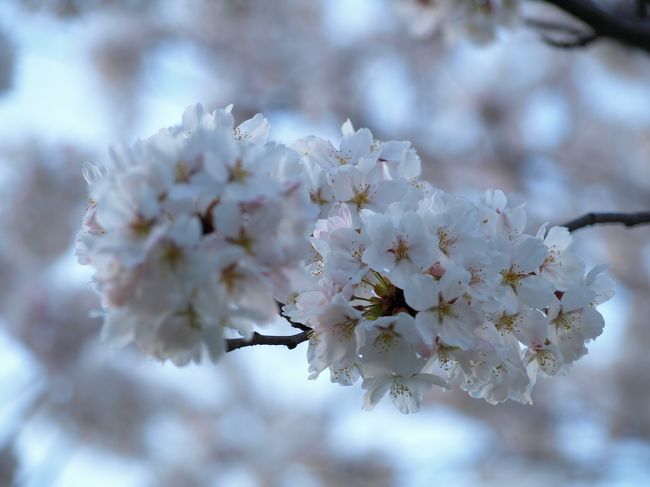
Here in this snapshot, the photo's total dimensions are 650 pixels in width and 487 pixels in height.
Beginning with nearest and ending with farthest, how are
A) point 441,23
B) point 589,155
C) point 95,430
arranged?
point 441,23 → point 95,430 → point 589,155

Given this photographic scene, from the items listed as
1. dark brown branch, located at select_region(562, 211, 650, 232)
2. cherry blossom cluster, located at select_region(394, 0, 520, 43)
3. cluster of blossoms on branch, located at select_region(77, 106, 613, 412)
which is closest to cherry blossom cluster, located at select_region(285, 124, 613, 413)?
cluster of blossoms on branch, located at select_region(77, 106, 613, 412)

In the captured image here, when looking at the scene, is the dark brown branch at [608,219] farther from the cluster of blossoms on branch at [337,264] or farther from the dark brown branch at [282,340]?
the dark brown branch at [282,340]

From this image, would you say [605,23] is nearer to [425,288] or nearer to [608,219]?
[608,219]

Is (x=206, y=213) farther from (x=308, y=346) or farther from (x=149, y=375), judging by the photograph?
(x=149, y=375)

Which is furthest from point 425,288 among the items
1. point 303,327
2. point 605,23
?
point 605,23

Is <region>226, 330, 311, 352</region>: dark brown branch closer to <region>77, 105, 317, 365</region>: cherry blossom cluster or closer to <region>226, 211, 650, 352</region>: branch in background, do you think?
<region>226, 211, 650, 352</region>: branch in background

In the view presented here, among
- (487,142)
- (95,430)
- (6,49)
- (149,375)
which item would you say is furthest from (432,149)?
(6,49)
